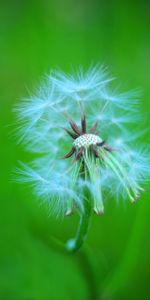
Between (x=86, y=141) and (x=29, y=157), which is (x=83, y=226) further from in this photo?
(x=29, y=157)

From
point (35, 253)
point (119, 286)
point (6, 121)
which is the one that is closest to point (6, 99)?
point (6, 121)

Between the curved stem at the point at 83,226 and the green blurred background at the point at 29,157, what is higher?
the green blurred background at the point at 29,157

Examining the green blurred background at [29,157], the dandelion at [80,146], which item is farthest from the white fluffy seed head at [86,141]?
the green blurred background at [29,157]

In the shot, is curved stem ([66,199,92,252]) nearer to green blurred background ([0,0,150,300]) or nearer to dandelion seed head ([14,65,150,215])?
dandelion seed head ([14,65,150,215])

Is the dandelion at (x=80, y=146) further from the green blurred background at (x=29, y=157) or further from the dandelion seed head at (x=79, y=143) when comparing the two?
the green blurred background at (x=29, y=157)

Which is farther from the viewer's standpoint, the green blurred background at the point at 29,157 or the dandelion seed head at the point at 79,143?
the green blurred background at the point at 29,157
